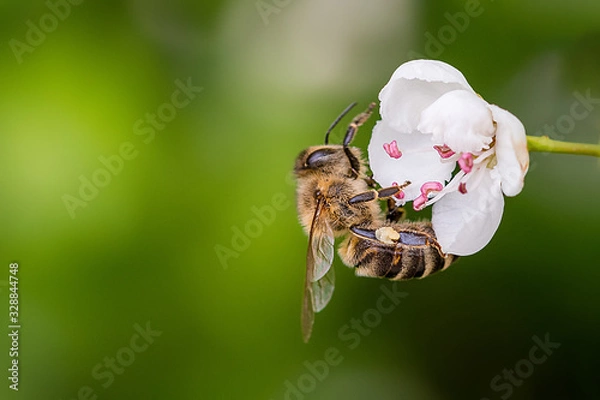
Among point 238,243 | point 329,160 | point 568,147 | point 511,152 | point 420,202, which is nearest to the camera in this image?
point 568,147

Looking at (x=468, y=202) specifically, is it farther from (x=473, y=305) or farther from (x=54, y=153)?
(x=54, y=153)

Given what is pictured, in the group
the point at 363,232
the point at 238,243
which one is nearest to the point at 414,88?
the point at 363,232

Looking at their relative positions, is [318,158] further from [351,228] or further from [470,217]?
[470,217]

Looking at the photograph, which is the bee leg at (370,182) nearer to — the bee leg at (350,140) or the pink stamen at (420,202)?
the bee leg at (350,140)

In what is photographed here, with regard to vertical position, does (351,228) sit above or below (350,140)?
below

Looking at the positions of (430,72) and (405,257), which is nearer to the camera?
(430,72)

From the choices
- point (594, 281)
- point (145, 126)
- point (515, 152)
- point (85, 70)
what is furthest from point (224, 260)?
point (515, 152)

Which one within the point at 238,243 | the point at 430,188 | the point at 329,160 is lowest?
the point at 238,243
